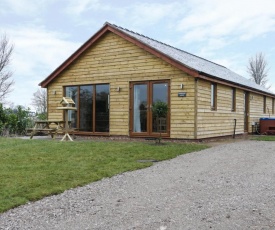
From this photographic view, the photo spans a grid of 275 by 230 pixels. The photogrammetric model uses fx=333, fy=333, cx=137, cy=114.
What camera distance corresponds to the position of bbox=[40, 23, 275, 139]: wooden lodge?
11680mm

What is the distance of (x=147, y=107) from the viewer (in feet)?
40.8

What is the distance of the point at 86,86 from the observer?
14195 millimetres

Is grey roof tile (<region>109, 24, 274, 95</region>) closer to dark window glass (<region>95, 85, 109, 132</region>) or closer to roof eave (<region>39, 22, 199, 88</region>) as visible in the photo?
roof eave (<region>39, 22, 199, 88</region>)

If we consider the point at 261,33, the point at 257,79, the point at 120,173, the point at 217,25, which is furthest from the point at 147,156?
the point at 257,79

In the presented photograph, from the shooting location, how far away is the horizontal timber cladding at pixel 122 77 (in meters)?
11.7

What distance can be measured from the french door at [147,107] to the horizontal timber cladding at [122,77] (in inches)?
7.3

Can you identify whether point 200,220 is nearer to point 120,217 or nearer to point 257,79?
point 120,217

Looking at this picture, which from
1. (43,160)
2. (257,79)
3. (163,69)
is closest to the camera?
(43,160)

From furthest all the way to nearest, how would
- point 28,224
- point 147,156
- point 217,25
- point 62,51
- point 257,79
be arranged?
point 257,79 → point 62,51 → point 217,25 → point 147,156 → point 28,224

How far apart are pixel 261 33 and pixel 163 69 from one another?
1071 cm

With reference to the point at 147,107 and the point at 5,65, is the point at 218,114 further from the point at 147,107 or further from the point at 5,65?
the point at 5,65

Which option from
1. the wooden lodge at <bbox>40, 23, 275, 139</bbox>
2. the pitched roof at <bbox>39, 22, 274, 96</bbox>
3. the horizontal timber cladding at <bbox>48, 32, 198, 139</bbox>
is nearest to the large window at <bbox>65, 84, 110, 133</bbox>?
the wooden lodge at <bbox>40, 23, 275, 139</bbox>

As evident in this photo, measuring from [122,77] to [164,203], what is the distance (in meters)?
9.23

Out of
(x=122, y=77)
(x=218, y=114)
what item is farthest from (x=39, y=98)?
(x=218, y=114)
